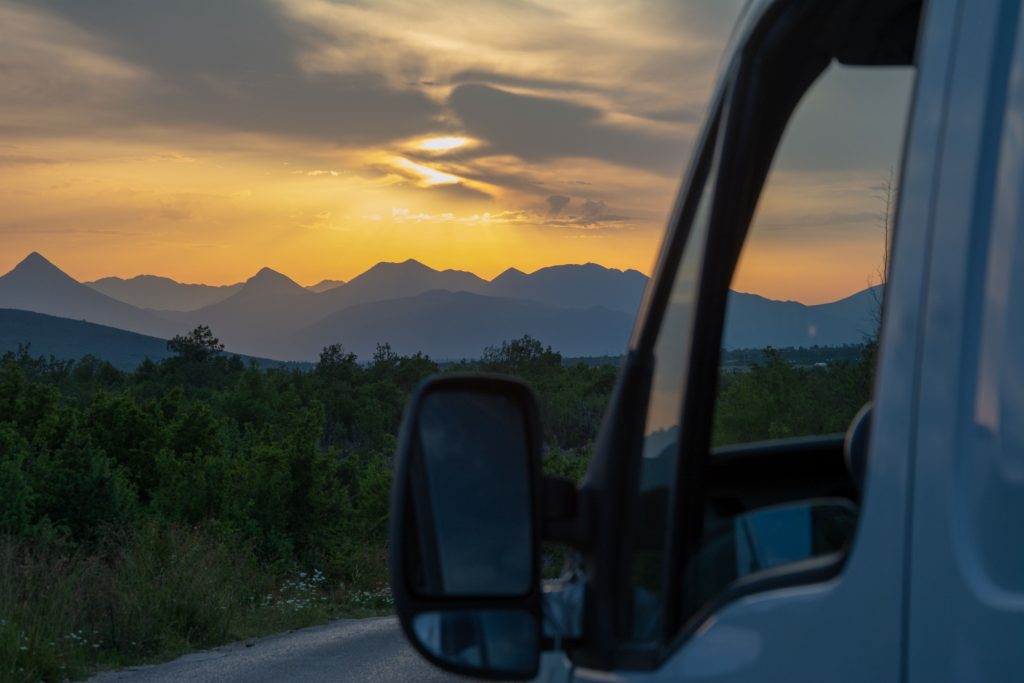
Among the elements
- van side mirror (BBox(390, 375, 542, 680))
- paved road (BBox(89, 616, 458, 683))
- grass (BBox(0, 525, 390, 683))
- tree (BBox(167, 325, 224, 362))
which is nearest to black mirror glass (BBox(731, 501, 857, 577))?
van side mirror (BBox(390, 375, 542, 680))

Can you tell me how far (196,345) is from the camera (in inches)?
4016

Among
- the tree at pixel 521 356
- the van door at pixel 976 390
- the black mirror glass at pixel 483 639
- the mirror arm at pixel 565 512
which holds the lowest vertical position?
the black mirror glass at pixel 483 639

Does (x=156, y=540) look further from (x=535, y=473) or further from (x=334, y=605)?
(x=535, y=473)

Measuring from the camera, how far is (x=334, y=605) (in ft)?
62.2

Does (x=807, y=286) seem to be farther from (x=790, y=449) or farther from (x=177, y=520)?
(x=177, y=520)

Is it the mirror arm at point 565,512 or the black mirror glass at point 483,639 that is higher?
the mirror arm at point 565,512

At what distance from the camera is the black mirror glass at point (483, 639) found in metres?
1.72

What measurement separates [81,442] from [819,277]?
2783 cm

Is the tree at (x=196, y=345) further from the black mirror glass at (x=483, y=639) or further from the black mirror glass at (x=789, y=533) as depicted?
the black mirror glass at (x=789, y=533)

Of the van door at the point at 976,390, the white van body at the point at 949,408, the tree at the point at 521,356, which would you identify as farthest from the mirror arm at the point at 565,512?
the tree at the point at 521,356

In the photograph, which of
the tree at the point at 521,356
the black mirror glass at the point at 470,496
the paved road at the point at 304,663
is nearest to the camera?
the black mirror glass at the point at 470,496

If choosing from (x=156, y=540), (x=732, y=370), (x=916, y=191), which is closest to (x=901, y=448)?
(x=916, y=191)

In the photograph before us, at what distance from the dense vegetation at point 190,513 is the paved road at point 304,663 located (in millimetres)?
A: 596

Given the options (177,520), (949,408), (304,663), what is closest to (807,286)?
(949,408)
